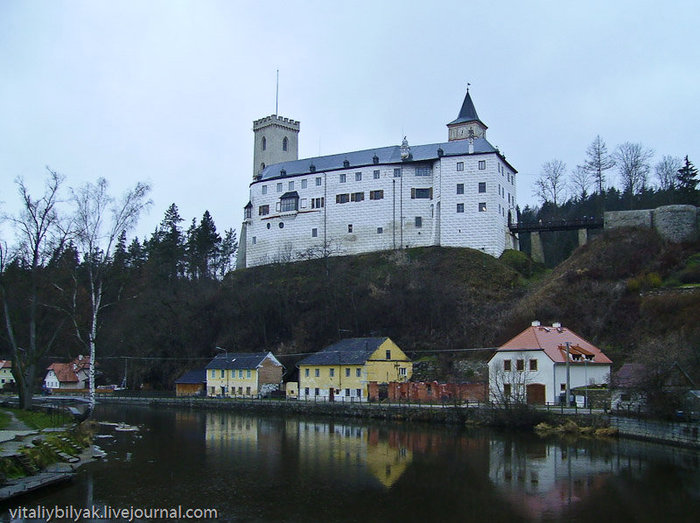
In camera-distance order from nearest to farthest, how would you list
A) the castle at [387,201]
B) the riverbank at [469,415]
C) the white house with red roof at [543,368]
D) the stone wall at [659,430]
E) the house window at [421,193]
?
the stone wall at [659,430], the riverbank at [469,415], the white house with red roof at [543,368], the castle at [387,201], the house window at [421,193]

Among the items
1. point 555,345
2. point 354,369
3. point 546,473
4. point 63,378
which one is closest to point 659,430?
point 546,473

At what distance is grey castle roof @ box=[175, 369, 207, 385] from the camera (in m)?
60.2

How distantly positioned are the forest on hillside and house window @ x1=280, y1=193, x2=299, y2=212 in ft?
21.5

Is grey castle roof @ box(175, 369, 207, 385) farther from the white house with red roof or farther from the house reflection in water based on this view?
the house reflection in water

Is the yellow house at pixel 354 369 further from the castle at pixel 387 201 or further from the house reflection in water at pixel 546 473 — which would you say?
the house reflection in water at pixel 546 473

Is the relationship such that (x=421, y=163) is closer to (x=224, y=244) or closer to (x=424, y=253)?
(x=424, y=253)

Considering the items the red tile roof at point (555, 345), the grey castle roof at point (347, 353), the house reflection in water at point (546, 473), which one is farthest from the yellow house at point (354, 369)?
the house reflection in water at point (546, 473)

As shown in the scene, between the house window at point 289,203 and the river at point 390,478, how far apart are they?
39441mm

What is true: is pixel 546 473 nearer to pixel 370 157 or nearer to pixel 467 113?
pixel 370 157

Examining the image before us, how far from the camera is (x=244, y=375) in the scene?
55531 millimetres

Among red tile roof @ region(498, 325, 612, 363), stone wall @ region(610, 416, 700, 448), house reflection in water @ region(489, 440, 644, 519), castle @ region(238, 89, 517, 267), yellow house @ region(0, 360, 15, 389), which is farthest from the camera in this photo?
yellow house @ region(0, 360, 15, 389)

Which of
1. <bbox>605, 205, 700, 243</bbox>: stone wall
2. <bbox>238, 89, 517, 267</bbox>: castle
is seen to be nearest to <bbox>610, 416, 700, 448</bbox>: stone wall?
<bbox>605, 205, 700, 243</bbox>: stone wall

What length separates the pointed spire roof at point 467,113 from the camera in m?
72.5

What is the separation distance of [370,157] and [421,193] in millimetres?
7398
